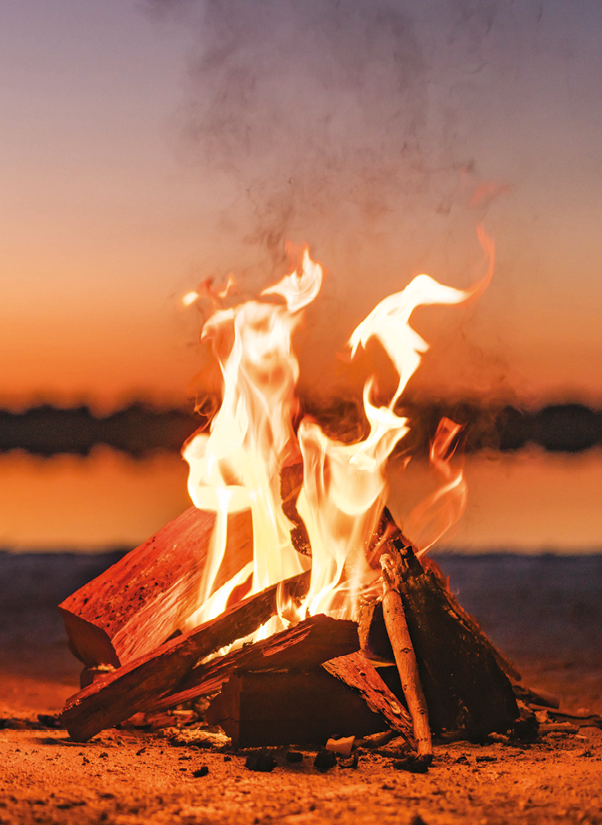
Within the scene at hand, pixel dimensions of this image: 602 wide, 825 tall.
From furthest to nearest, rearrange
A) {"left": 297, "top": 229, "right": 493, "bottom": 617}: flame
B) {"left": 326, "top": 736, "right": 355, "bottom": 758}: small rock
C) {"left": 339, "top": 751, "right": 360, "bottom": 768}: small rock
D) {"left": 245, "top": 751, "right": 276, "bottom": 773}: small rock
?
{"left": 297, "top": 229, "right": 493, "bottom": 617}: flame, {"left": 326, "top": 736, "right": 355, "bottom": 758}: small rock, {"left": 339, "top": 751, "right": 360, "bottom": 768}: small rock, {"left": 245, "top": 751, "right": 276, "bottom": 773}: small rock

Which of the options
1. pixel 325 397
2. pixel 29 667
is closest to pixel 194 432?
pixel 325 397

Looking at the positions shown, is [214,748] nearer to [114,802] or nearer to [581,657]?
[114,802]

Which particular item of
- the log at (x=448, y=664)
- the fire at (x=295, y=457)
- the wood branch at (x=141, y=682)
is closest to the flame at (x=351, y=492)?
the fire at (x=295, y=457)

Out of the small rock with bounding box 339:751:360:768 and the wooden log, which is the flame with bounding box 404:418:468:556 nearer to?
the wooden log

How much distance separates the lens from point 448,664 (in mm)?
4566

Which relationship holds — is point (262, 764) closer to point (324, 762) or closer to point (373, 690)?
point (324, 762)

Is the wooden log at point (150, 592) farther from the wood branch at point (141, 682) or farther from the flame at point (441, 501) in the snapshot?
the flame at point (441, 501)

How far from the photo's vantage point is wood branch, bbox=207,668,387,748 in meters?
4.12

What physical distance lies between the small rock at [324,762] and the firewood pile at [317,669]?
378mm

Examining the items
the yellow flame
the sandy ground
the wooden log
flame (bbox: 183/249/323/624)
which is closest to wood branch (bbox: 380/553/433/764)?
the sandy ground

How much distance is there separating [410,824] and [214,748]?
6.10 feet

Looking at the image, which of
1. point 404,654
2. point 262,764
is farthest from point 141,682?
point 404,654

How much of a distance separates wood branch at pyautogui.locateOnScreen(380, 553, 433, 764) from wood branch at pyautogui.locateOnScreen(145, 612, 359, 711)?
56 cm

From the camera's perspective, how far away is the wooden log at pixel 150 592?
5109 millimetres
